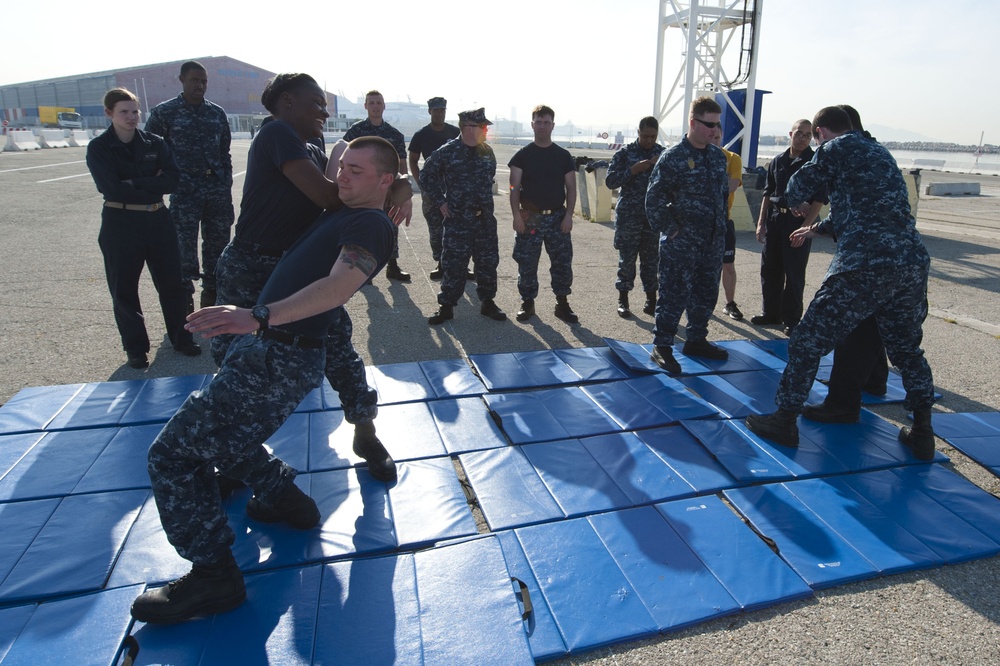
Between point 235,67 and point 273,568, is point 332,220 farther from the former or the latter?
point 235,67

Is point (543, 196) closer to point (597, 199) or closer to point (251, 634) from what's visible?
point (251, 634)

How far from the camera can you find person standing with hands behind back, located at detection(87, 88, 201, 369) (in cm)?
434

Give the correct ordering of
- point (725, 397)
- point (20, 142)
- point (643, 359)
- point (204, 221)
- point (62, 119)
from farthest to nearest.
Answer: point (62, 119), point (20, 142), point (204, 221), point (643, 359), point (725, 397)

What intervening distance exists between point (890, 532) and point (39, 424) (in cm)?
467

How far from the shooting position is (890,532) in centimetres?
285

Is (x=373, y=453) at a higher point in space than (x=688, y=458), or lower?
higher

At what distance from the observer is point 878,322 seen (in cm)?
354

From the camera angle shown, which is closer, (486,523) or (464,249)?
(486,523)

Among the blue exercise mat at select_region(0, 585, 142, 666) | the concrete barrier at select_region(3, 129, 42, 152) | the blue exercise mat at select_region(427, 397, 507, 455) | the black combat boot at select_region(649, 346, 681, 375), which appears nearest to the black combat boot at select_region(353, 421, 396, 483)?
the blue exercise mat at select_region(427, 397, 507, 455)

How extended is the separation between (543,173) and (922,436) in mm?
3611

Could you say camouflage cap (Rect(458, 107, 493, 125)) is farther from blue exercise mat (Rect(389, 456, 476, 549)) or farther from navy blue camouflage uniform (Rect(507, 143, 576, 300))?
blue exercise mat (Rect(389, 456, 476, 549))

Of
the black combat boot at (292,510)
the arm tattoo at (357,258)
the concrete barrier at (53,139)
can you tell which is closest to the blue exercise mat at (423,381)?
the black combat boot at (292,510)

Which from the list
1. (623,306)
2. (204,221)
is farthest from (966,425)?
(204,221)

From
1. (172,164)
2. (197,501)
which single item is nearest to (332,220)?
(197,501)
